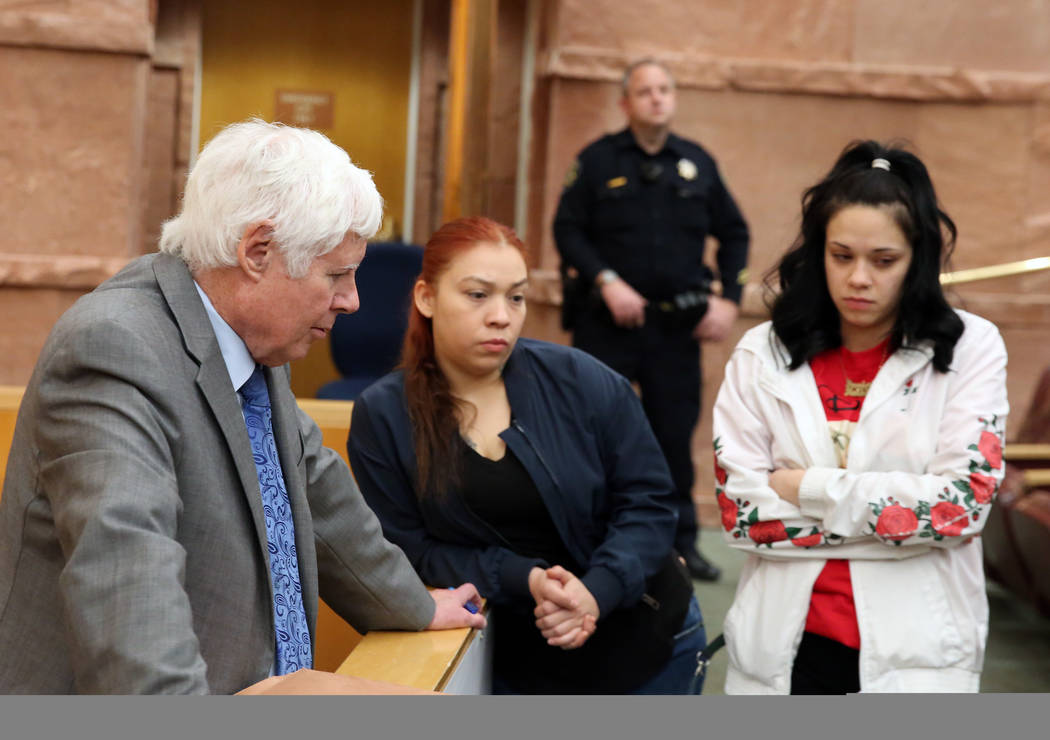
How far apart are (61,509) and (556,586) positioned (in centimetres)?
115

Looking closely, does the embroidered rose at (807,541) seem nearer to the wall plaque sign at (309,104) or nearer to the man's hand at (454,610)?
the man's hand at (454,610)

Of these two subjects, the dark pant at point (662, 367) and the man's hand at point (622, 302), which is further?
the dark pant at point (662, 367)

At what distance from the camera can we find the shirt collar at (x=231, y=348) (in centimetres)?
171

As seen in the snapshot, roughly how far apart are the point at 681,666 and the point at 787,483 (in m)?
0.54

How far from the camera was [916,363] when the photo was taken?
7.60ft

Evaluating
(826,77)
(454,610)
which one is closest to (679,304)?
(826,77)

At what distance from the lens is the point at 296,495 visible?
1878 mm

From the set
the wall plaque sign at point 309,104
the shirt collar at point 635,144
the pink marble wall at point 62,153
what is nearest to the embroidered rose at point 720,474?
the shirt collar at point 635,144

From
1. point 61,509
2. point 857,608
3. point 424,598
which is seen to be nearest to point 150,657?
point 61,509

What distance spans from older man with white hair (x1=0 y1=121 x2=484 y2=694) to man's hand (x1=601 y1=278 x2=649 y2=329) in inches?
111

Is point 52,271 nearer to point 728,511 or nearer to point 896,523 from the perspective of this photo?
point 728,511

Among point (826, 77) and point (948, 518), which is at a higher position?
point (826, 77)

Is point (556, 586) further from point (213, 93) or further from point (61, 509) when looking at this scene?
point (213, 93)

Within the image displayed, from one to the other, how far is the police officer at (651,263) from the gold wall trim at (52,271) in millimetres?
2179
